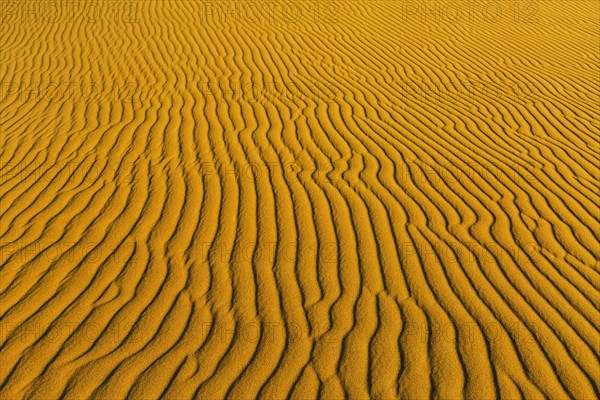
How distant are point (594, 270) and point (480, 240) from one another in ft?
2.52

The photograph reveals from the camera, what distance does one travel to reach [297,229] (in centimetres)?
379

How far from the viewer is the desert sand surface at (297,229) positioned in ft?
8.69

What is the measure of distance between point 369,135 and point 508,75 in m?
3.77

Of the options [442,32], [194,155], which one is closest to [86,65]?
[194,155]

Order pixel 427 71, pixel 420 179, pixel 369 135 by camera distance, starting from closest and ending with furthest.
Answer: pixel 420 179 < pixel 369 135 < pixel 427 71

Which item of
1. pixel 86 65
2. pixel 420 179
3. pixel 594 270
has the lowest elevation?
pixel 86 65

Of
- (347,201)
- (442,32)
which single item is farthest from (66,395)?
(442,32)

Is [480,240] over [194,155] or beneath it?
over

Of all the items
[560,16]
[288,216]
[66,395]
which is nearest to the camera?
[66,395]

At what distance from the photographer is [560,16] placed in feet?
37.8

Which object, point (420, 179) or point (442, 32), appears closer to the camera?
point (420, 179)

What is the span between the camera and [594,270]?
345cm

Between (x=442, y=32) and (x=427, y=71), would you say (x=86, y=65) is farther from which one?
(x=442, y=32)

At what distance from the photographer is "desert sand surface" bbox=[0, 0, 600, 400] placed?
2.65 metres
